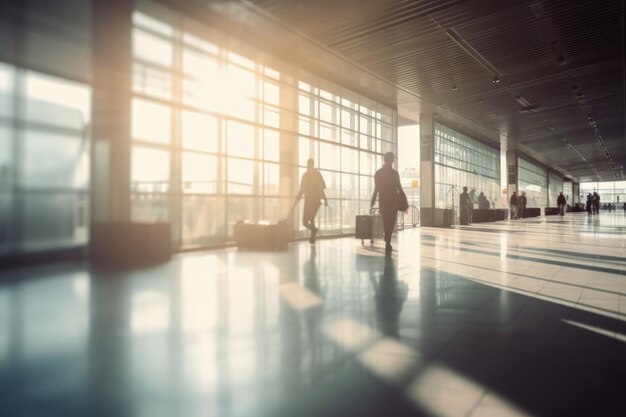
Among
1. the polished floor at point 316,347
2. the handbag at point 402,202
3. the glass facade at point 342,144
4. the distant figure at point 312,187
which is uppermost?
the glass facade at point 342,144

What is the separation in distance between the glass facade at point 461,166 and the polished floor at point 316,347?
763 inches

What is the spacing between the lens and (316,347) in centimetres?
285

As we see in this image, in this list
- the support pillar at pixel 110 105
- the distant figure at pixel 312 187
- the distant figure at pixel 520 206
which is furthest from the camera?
the distant figure at pixel 520 206

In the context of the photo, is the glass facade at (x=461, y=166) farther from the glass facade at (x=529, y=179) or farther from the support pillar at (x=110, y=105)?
the support pillar at (x=110, y=105)

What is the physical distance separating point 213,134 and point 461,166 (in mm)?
20541

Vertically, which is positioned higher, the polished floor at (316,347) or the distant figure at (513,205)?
the distant figure at (513,205)

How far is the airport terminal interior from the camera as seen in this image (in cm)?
230

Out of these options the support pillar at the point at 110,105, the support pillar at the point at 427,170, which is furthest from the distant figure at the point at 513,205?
the support pillar at the point at 110,105

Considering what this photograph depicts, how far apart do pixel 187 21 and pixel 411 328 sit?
1028 centimetres

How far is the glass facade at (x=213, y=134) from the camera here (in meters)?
10.2

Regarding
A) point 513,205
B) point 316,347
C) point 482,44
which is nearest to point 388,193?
point 316,347

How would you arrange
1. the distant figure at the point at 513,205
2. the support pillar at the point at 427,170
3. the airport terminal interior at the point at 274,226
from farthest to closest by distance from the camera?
the distant figure at the point at 513,205, the support pillar at the point at 427,170, the airport terminal interior at the point at 274,226

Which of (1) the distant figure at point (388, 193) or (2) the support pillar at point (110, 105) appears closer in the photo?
(2) the support pillar at point (110, 105)

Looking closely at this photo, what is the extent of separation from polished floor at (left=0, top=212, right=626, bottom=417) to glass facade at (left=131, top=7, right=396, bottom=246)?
5.10m
